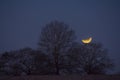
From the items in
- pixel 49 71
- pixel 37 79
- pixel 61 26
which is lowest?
pixel 37 79

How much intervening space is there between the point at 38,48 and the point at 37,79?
14.1m

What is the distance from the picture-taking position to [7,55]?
2769 centimetres

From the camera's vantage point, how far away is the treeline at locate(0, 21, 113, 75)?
23.8m

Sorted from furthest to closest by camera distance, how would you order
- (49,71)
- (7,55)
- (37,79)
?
(7,55) < (49,71) < (37,79)

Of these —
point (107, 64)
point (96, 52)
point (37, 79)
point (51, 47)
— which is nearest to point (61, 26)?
point (51, 47)

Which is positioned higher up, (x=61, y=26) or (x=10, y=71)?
(x=61, y=26)

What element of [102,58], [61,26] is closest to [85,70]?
[102,58]

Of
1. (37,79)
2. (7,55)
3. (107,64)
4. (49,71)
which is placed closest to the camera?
(37,79)

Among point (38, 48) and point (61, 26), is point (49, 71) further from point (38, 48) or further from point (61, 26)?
point (61, 26)

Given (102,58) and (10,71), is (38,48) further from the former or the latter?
(102,58)

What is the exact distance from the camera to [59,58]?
2381 centimetres

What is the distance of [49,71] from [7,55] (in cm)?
715

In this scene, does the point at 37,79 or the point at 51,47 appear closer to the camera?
the point at 37,79

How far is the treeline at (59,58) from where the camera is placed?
938 inches
